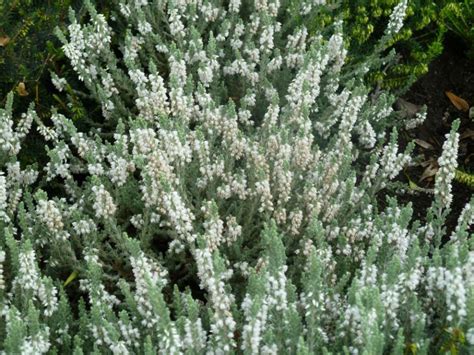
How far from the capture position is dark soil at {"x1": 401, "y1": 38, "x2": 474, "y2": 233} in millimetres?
3777

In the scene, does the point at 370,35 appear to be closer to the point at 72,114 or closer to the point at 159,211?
the point at 72,114

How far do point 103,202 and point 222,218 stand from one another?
1.49 ft

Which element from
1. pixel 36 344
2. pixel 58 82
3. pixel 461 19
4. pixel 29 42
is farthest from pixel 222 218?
pixel 461 19

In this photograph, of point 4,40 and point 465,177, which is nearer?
point 4,40

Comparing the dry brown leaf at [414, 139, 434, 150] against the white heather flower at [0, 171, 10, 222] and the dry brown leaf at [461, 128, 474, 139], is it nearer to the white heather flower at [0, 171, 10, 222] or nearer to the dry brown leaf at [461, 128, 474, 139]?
the dry brown leaf at [461, 128, 474, 139]

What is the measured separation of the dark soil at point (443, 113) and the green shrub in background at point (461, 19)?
0.46 feet

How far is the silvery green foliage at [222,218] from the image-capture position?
2.12m

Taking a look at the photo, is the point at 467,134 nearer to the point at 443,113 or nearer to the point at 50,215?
the point at 443,113

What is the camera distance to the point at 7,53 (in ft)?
10.9

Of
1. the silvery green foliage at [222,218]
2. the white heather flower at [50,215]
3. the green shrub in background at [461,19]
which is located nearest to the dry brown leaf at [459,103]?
the green shrub in background at [461,19]

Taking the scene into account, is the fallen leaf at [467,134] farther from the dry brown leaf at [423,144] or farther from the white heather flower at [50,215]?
the white heather flower at [50,215]

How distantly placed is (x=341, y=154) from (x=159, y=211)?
0.72m

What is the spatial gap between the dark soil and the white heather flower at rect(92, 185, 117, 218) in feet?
5.37

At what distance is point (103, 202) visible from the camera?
8.39 ft
